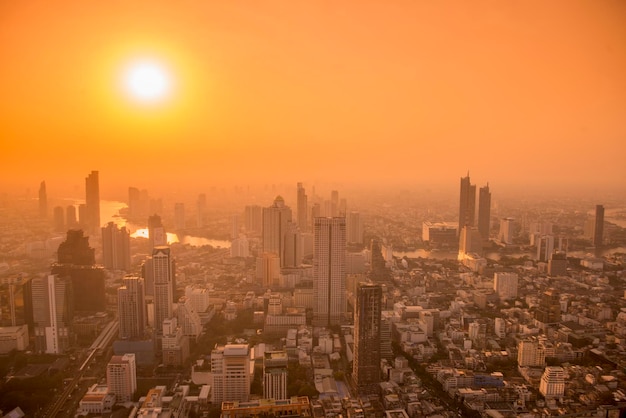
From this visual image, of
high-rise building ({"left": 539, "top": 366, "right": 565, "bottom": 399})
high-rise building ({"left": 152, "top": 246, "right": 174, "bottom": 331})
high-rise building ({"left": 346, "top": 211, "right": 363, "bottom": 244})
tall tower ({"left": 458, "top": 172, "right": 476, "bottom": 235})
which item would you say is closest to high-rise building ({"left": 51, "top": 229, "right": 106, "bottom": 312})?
high-rise building ({"left": 152, "top": 246, "right": 174, "bottom": 331})

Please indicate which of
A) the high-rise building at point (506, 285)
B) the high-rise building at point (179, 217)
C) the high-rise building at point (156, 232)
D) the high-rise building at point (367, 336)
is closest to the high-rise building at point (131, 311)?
the high-rise building at point (367, 336)

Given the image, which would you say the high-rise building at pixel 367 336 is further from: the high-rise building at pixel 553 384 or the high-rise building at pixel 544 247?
the high-rise building at pixel 544 247

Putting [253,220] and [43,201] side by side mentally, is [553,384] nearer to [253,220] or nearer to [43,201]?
[43,201]

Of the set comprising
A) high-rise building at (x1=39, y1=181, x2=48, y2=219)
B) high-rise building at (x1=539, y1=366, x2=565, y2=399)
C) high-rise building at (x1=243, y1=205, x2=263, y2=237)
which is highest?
high-rise building at (x1=39, y1=181, x2=48, y2=219)

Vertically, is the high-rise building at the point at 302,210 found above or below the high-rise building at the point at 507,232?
above

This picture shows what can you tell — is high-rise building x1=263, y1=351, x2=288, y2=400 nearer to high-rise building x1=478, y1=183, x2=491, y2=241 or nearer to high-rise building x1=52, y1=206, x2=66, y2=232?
high-rise building x1=52, y1=206, x2=66, y2=232
